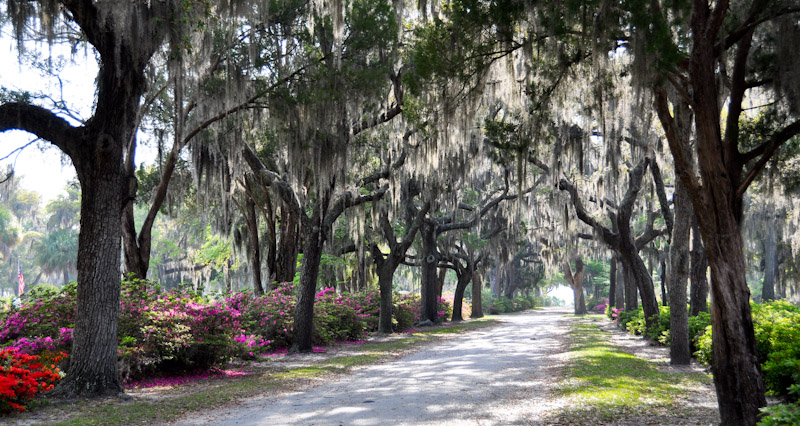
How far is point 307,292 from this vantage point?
15461mm

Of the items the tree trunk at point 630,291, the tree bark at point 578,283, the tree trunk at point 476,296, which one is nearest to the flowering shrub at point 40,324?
the tree trunk at point 630,291

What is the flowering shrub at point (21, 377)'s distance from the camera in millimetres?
6793

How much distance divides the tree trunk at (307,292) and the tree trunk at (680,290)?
8.92m

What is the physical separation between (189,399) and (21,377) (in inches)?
84.2

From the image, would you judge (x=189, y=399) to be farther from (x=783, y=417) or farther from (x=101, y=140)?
(x=783, y=417)

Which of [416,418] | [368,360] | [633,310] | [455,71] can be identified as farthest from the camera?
[633,310]

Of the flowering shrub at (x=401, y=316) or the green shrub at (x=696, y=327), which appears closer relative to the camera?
the green shrub at (x=696, y=327)

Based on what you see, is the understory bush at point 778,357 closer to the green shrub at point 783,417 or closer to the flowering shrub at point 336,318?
the green shrub at point 783,417

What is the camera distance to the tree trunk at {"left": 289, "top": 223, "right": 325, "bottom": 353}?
1545 centimetres

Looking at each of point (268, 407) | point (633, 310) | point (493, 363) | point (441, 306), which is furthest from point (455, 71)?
point (441, 306)

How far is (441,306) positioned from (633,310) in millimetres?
11616

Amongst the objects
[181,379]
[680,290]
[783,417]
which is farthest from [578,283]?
[783,417]

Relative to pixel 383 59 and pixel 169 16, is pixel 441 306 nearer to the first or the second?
pixel 383 59

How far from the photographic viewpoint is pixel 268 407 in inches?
295
